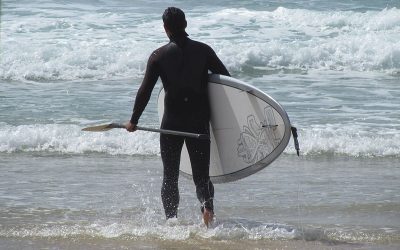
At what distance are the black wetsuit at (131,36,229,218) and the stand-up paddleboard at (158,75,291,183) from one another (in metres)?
0.12

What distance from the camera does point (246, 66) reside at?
1642 centimetres

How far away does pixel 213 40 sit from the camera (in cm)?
1795

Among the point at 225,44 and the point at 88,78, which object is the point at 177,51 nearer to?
the point at 88,78

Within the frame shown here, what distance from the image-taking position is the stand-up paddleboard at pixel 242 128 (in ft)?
19.9

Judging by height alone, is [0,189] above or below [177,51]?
below

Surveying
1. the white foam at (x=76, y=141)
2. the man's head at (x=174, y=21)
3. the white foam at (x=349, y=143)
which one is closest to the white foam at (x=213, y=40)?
the white foam at (x=76, y=141)

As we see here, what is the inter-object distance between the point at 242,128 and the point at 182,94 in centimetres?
60

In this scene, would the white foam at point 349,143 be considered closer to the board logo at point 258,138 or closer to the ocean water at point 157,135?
the ocean water at point 157,135

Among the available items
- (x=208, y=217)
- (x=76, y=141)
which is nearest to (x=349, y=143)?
(x=76, y=141)

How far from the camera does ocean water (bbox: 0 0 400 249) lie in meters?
6.19

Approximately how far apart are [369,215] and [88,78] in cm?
927

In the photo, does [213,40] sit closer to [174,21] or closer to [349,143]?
[349,143]

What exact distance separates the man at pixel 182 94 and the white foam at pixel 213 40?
9.46 m

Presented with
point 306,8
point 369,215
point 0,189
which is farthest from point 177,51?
point 306,8
